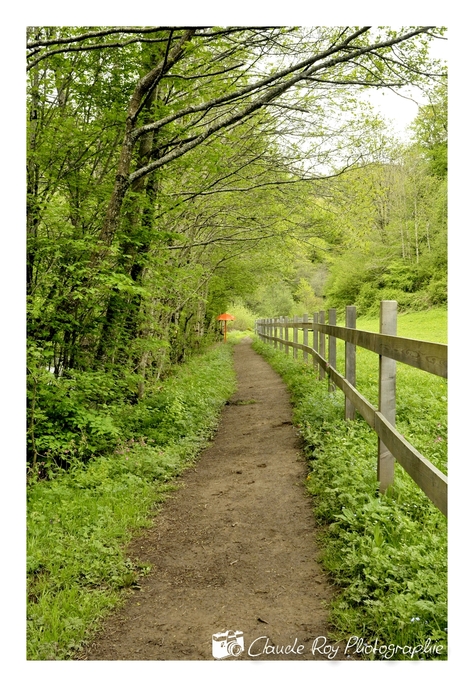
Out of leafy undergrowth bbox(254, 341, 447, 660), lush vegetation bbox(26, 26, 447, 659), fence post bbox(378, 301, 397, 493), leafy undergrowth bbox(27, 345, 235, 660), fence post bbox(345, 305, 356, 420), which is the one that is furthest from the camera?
fence post bbox(345, 305, 356, 420)

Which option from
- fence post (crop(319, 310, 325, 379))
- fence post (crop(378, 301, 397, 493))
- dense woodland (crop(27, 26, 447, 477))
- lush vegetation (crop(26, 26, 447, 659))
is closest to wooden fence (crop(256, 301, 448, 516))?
fence post (crop(378, 301, 397, 493))

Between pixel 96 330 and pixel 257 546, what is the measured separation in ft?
11.9

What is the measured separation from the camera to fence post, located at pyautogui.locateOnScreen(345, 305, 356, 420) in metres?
5.49

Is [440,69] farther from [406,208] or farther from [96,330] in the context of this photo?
[406,208]

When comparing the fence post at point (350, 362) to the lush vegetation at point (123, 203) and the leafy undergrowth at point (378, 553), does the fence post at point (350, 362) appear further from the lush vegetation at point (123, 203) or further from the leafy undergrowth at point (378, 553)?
the leafy undergrowth at point (378, 553)

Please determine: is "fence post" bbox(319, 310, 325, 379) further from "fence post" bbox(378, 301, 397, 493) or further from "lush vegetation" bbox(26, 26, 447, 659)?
"fence post" bbox(378, 301, 397, 493)

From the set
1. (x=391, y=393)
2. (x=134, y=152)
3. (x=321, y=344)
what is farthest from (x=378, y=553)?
(x=321, y=344)

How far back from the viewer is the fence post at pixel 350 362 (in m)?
5.49

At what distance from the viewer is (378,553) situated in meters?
2.80

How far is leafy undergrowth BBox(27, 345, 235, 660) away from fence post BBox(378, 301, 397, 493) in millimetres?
1810

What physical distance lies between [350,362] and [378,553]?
2903 millimetres

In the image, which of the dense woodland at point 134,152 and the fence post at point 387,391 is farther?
the dense woodland at point 134,152

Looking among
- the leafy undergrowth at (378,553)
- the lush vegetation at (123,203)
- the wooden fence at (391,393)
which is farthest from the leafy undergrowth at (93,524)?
the wooden fence at (391,393)

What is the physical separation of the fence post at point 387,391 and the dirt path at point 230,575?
0.66 metres
